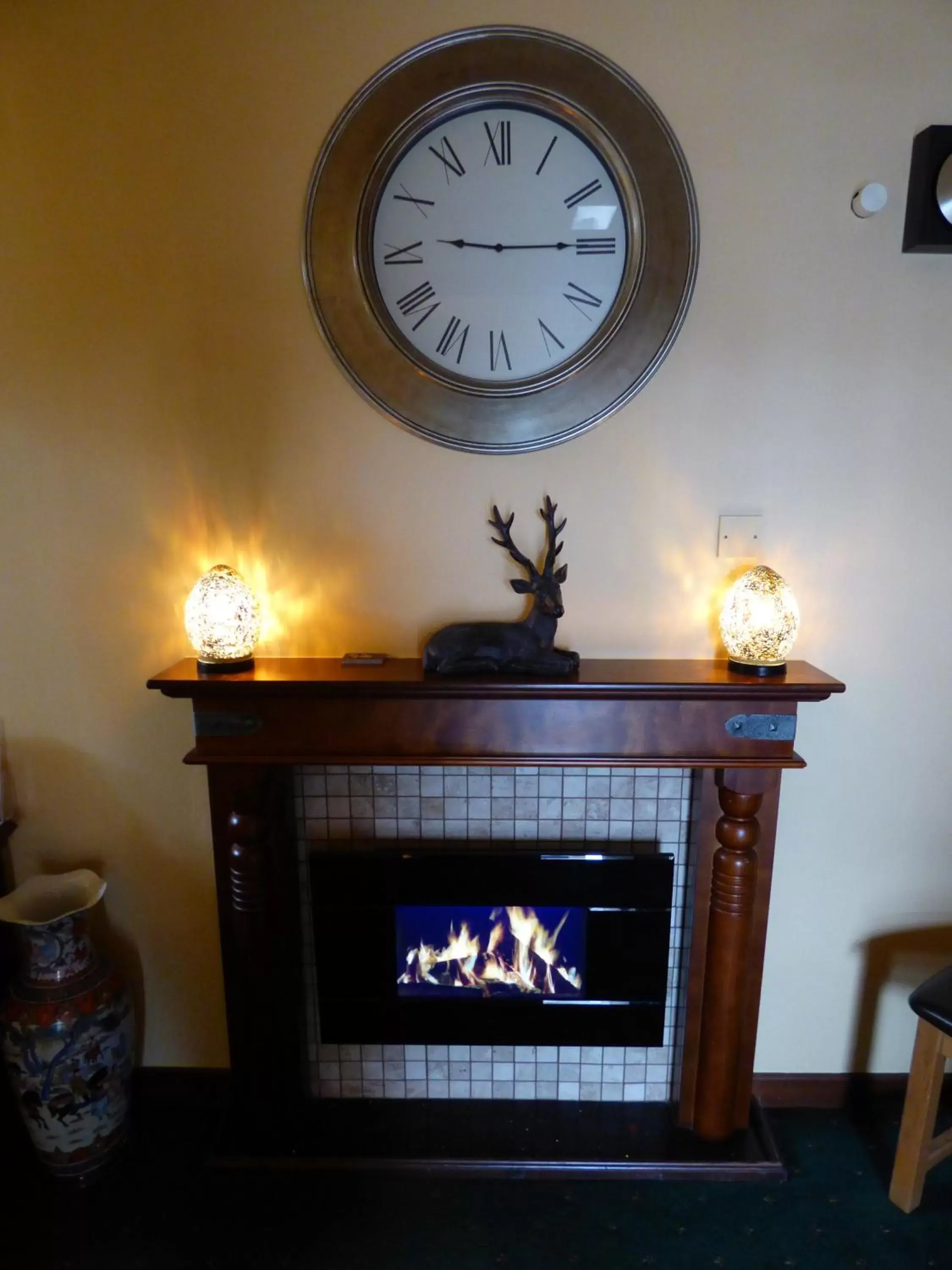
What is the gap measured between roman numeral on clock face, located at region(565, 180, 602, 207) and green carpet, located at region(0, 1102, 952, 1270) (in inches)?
82.5

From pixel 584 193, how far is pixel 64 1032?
2036mm

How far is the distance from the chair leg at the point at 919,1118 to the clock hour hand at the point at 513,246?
1.74m

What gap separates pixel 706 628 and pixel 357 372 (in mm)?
915

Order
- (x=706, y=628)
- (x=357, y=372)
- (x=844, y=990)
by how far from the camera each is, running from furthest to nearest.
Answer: (x=844, y=990), (x=706, y=628), (x=357, y=372)

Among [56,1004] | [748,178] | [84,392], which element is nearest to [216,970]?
[56,1004]

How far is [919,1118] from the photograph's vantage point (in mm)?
1568

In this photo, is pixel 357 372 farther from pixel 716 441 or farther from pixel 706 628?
pixel 706 628

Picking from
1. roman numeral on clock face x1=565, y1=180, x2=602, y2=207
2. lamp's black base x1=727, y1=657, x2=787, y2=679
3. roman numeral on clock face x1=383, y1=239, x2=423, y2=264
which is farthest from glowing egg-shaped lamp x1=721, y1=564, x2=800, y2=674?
roman numeral on clock face x1=383, y1=239, x2=423, y2=264

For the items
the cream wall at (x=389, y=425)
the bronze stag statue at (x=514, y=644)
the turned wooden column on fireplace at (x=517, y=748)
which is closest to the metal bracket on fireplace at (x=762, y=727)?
the turned wooden column on fireplace at (x=517, y=748)

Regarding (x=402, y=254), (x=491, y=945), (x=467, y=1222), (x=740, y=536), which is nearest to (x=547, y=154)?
(x=402, y=254)

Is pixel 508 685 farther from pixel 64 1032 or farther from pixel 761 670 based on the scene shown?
pixel 64 1032

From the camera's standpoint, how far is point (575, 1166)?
167 centimetres

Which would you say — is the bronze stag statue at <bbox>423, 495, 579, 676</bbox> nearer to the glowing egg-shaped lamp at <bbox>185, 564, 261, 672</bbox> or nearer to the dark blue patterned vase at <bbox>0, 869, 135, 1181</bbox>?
the glowing egg-shaped lamp at <bbox>185, 564, 261, 672</bbox>

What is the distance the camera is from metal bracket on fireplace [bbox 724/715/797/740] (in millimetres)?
1488
